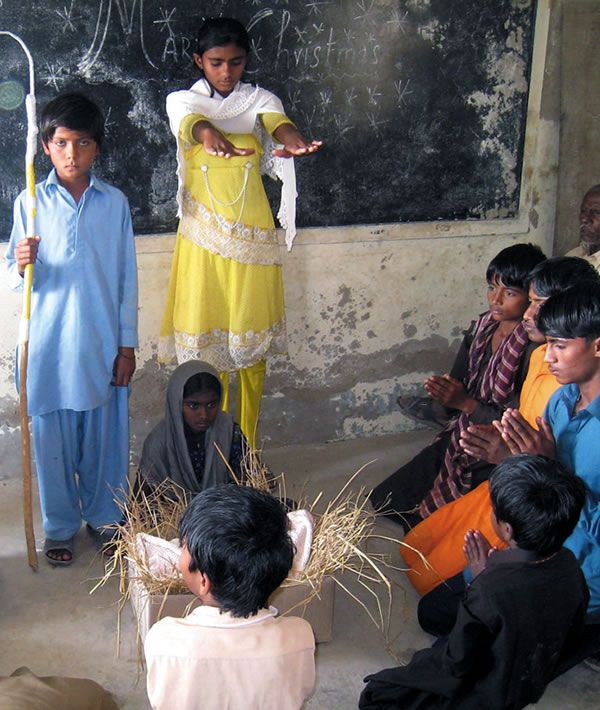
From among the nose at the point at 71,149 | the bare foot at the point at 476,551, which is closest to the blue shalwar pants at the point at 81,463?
the nose at the point at 71,149

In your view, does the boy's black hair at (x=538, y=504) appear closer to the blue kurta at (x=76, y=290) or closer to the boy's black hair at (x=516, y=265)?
the boy's black hair at (x=516, y=265)

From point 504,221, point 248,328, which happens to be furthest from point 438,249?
point 248,328

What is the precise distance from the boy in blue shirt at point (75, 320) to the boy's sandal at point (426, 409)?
1.31 meters

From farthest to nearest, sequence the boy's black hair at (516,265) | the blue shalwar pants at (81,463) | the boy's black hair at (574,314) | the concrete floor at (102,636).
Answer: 1. the boy's black hair at (516,265)
2. the blue shalwar pants at (81,463)
3. the concrete floor at (102,636)
4. the boy's black hair at (574,314)

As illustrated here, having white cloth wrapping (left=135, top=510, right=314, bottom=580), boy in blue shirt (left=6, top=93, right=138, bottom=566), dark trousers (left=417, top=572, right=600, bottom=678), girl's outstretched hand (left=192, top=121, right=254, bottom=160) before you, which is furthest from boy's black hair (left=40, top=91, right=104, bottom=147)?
dark trousers (left=417, top=572, right=600, bottom=678)

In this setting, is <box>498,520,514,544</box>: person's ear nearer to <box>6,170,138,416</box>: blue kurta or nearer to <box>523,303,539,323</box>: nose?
<box>523,303,539,323</box>: nose

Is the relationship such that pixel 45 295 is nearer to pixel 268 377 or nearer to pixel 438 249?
pixel 268 377

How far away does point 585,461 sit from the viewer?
2557 millimetres

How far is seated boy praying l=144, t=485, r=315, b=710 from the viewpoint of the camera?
1.60 m

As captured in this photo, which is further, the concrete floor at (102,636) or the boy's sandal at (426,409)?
the boy's sandal at (426,409)

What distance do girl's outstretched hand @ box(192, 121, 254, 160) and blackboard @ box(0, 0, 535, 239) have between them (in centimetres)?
58

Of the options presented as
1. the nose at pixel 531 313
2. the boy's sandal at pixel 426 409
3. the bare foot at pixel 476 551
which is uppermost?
the nose at pixel 531 313

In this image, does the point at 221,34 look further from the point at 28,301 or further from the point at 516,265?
the point at 516,265

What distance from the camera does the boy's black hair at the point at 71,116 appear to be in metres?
2.92
